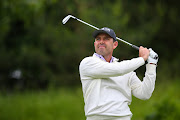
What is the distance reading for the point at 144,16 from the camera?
11.6m

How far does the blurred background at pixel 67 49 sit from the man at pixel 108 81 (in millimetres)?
2742

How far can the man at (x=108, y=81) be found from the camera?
367cm

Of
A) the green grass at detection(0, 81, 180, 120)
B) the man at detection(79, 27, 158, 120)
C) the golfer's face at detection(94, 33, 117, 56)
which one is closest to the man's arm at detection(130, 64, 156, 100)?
the man at detection(79, 27, 158, 120)

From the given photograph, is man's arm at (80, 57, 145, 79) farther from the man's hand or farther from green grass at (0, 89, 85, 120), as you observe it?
green grass at (0, 89, 85, 120)

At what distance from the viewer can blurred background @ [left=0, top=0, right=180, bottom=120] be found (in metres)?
7.91

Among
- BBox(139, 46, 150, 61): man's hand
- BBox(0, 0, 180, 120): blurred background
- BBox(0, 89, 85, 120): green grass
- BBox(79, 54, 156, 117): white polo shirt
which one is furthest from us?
BBox(0, 89, 85, 120): green grass

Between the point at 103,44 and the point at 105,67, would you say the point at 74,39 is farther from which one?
the point at 105,67

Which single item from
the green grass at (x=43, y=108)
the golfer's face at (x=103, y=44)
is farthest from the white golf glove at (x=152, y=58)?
the green grass at (x=43, y=108)

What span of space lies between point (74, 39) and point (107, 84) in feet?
36.3

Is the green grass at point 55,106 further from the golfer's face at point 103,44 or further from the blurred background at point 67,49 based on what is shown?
the golfer's face at point 103,44

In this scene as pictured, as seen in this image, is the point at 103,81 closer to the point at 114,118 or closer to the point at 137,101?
the point at 114,118

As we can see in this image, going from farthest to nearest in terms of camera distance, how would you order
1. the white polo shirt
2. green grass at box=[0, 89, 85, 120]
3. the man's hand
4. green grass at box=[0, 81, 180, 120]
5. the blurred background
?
1. green grass at box=[0, 89, 85, 120]
2. green grass at box=[0, 81, 180, 120]
3. the blurred background
4. the man's hand
5. the white polo shirt

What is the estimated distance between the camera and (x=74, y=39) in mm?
14742

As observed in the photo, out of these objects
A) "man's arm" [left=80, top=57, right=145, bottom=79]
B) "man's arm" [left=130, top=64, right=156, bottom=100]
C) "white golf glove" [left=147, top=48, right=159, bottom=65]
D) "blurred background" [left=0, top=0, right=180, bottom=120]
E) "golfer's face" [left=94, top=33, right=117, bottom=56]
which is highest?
"blurred background" [left=0, top=0, right=180, bottom=120]
